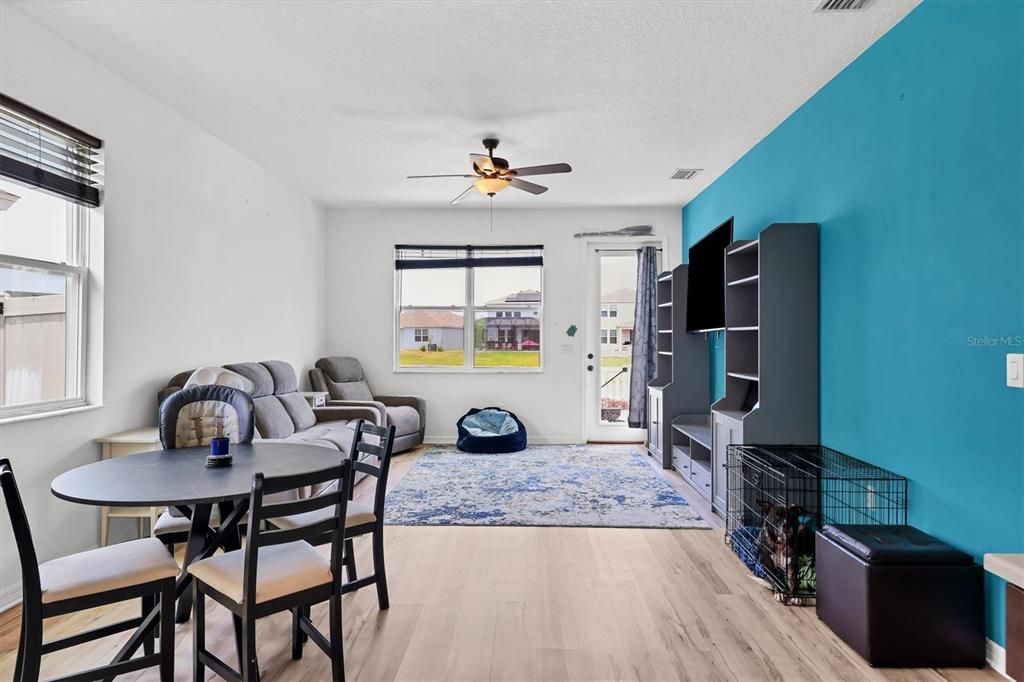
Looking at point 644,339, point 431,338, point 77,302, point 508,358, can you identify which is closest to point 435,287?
point 431,338

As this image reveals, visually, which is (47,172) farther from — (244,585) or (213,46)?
(244,585)

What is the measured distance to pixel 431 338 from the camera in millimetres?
7051

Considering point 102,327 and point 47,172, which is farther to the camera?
point 102,327

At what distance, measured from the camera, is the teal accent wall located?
7.18ft

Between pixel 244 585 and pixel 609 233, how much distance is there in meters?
5.78

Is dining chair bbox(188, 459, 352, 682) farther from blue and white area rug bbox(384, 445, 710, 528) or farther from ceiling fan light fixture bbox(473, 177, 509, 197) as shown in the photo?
ceiling fan light fixture bbox(473, 177, 509, 197)

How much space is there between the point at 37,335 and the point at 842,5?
4.15m

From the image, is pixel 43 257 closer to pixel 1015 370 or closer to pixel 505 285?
pixel 1015 370

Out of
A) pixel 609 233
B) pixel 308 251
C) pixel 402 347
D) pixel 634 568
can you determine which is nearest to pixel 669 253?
pixel 609 233

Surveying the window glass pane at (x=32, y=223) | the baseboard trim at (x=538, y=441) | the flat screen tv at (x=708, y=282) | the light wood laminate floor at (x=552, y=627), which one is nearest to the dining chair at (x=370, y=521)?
the light wood laminate floor at (x=552, y=627)

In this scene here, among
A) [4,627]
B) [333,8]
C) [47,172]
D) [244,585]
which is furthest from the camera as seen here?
[47,172]

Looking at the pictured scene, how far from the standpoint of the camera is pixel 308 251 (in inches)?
252

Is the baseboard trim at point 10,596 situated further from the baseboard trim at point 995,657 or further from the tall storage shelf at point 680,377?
the tall storage shelf at point 680,377

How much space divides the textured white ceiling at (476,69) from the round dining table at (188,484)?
203 centimetres
